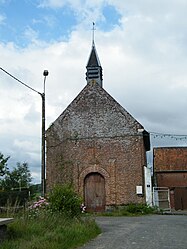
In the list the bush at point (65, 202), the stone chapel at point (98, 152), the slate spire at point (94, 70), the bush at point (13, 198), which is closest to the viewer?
the bush at point (65, 202)

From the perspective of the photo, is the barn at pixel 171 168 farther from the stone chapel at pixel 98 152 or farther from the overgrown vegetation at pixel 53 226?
the overgrown vegetation at pixel 53 226

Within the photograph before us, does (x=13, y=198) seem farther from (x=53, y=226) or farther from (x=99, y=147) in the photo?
(x=53, y=226)

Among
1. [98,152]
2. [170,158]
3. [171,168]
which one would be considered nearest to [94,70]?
[98,152]

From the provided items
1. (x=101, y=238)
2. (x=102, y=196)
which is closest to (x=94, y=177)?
(x=102, y=196)

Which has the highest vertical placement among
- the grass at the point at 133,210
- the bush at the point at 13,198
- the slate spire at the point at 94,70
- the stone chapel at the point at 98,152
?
the slate spire at the point at 94,70

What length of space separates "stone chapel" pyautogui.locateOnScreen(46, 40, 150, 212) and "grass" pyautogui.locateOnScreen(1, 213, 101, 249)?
14014 mm

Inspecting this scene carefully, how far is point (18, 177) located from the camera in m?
62.9

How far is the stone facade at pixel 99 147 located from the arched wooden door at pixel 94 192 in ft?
1.15

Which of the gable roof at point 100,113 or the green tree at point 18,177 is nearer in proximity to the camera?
the gable roof at point 100,113

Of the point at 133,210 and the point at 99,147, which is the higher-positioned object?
the point at 99,147

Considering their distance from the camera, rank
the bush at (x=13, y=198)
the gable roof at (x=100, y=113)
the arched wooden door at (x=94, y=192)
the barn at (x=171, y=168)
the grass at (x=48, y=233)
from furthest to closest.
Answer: the barn at (x=171, y=168)
the gable roof at (x=100, y=113)
the arched wooden door at (x=94, y=192)
the bush at (x=13, y=198)
the grass at (x=48, y=233)

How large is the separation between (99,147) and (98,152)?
1.26ft

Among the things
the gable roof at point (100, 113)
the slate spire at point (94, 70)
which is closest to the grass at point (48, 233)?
the gable roof at point (100, 113)

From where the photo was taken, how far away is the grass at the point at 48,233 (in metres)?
9.83
